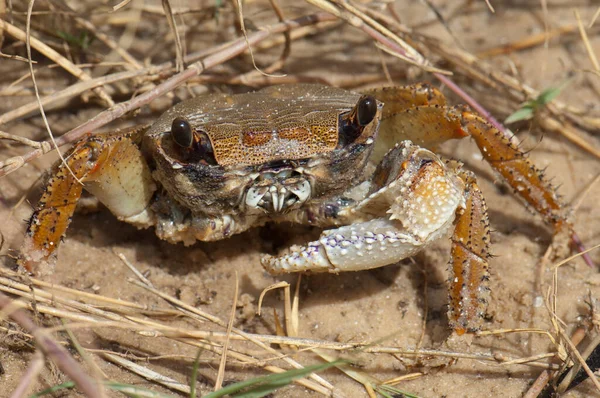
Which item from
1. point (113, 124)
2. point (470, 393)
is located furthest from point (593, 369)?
point (113, 124)

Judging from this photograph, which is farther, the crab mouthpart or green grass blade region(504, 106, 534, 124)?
green grass blade region(504, 106, 534, 124)

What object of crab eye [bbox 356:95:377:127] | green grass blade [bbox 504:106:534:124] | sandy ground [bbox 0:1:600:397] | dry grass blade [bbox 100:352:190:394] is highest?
crab eye [bbox 356:95:377:127]

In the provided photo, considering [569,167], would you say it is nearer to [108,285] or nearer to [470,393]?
[470,393]

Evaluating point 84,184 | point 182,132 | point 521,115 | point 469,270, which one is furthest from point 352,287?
point 521,115

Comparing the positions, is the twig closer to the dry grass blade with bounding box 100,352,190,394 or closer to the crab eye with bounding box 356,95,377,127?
the dry grass blade with bounding box 100,352,190,394

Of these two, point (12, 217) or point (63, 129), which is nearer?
point (12, 217)

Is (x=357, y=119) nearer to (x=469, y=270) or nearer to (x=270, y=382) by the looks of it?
(x=469, y=270)

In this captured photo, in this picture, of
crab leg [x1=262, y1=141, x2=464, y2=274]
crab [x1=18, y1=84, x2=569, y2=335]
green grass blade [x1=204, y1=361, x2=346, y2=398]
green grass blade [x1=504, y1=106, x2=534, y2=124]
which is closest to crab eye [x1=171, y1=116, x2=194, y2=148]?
crab [x1=18, y1=84, x2=569, y2=335]

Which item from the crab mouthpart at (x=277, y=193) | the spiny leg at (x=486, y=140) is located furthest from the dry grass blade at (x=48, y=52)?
the spiny leg at (x=486, y=140)
